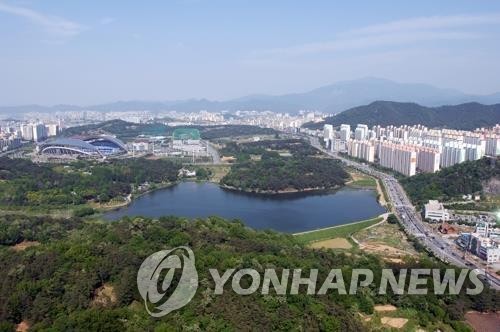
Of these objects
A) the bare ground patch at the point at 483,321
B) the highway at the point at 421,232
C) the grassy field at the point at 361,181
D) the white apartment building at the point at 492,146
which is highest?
the white apartment building at the point at 492,146

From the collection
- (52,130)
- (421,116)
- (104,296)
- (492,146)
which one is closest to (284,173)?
(492,146)

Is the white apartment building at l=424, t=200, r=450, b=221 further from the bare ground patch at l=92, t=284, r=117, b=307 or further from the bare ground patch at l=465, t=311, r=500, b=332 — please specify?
the bare ground patch at l=92, t=284, r=117, b=307

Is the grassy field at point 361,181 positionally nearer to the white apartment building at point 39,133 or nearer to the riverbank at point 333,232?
the riverbank at point 333,232

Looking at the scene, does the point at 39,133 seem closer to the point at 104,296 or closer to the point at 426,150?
the point at 426,150

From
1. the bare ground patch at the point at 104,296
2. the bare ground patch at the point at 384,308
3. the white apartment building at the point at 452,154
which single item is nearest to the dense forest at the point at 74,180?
the bare ground patch at the point at 104,296

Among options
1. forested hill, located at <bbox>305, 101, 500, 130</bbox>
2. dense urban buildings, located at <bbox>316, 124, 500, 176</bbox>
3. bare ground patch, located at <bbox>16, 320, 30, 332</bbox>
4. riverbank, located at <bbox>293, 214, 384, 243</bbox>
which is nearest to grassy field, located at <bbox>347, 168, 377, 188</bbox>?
dense urban buildings, located at <bbox>316, 124, 500, 176</bbox>

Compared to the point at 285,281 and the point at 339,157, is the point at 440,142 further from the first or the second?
the point at 285,281
